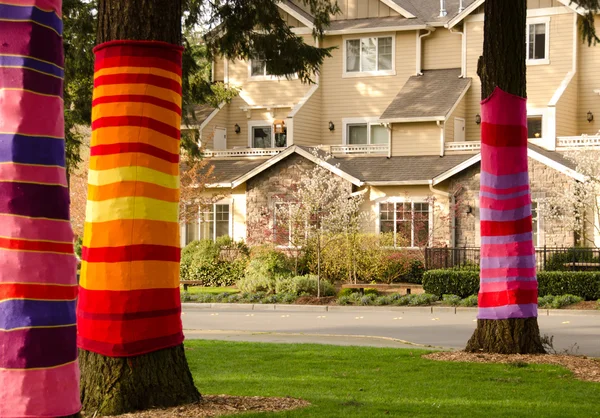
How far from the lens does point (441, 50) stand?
4125cm

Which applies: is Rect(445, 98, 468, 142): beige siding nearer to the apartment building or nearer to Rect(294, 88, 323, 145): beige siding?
the apartment building

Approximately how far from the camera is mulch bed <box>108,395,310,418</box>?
336 inches

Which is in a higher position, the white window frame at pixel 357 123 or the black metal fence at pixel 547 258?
the white window frame at pixel 357 123

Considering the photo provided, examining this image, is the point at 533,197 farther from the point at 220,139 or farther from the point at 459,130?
the point at 220,139

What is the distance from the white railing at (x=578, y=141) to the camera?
113ft

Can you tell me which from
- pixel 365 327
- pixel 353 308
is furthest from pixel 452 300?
pixel 365 327

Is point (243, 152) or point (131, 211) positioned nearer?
point (131, 211)

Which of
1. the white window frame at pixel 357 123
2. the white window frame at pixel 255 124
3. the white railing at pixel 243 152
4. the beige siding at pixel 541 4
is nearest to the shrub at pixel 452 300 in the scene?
the white railing at pixel 243 152

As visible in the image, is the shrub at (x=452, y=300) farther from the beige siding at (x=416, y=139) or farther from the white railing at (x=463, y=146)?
the beige siding at (x=416, y=139)

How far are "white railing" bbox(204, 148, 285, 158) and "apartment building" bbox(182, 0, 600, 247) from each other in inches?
2.0

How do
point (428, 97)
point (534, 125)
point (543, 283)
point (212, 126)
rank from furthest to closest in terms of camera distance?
point (212, 126) < point (428, 97) < point (534, 125) < point (543, 283)

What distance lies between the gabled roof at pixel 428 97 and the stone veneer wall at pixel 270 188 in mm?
3618

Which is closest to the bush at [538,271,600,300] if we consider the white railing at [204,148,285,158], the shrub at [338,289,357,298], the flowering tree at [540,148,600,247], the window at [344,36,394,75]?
the shrub at [338,289,357,298]

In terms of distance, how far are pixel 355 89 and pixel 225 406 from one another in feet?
111
